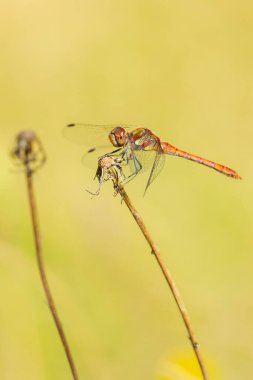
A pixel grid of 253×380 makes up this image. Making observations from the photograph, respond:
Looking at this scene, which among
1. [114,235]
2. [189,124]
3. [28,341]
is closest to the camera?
[28,341]

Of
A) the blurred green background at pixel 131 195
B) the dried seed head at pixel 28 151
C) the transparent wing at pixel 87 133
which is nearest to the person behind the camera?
the dried seed head at pixel 28 151

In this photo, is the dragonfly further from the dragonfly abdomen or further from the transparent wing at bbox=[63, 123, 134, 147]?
the dragonfly abdomen

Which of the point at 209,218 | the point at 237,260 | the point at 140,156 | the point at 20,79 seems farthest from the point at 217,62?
the point at 140,156

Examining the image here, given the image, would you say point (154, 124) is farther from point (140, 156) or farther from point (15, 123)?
point (140, 156)

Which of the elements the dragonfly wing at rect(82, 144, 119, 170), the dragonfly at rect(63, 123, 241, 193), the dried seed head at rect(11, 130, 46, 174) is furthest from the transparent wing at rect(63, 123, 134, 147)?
the dried seed head at rect(11, 130, 46, 174)

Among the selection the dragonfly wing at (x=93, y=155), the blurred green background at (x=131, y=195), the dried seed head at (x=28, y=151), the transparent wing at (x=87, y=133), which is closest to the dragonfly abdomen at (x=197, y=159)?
the transparent wing at (x=87, y=133)

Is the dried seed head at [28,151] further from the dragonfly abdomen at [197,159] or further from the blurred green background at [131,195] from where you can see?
the dragonfly abdomen at [197,159]
